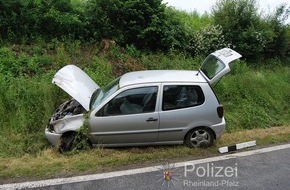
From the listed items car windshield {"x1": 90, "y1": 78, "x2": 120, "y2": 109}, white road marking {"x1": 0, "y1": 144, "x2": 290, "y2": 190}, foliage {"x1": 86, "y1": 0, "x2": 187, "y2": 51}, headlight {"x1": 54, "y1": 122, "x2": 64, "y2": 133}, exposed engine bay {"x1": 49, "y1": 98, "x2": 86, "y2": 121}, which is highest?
foliage {"x1": 86, "y1": 0, "x2": 187, "y2": 51}

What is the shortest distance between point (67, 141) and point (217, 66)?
3233 millimetres

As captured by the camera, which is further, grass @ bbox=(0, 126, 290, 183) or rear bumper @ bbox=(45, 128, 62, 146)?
rear bumper @ bbox=(45, 128, 62, 146)

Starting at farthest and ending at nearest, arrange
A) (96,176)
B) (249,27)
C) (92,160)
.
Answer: (249,27), (92,160), (96,176)

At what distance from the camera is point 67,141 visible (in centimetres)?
622

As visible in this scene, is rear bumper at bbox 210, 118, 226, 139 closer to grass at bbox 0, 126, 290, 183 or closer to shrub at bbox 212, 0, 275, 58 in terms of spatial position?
grass at bbox 0, 126, 290, 183

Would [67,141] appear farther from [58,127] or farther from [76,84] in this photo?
[76,84]

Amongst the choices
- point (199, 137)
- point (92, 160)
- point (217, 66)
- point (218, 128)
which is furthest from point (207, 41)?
point (92, 160)

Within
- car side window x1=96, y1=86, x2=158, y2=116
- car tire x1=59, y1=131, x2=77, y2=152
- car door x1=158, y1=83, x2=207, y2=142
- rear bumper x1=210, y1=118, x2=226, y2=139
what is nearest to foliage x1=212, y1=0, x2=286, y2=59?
rear bumper x1=210, y1=118, x2=226, y2=139

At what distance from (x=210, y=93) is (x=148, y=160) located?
170 cm

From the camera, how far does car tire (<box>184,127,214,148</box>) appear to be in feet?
20.6

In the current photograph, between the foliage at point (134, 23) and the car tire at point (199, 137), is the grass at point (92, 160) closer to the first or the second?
the car tire at point (199, 137)

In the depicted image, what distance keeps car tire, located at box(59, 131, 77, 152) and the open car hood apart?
1.92 ft

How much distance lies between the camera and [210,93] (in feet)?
20.3

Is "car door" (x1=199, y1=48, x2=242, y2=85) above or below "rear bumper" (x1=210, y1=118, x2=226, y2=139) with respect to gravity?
above
